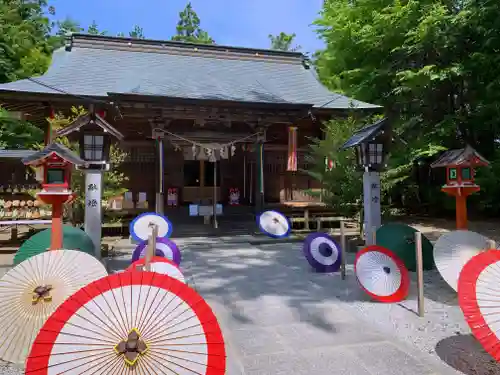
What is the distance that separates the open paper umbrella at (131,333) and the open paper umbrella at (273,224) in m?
7.73

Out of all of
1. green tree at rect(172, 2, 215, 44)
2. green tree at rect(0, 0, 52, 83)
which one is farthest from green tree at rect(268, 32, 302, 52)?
green tree at rect(0, 0, 52, 83)

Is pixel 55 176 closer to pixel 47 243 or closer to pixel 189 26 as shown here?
pixel 47 243

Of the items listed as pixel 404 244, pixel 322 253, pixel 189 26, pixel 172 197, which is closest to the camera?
pixel 404 244

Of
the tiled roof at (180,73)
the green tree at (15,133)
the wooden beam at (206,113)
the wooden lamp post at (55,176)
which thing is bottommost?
the wooden lamp post at (55,176)

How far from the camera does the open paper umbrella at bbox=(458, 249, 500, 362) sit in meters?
2.52

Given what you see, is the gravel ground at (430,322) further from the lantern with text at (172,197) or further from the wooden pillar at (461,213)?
the lantern with text at (172,197)

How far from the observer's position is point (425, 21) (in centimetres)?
1162

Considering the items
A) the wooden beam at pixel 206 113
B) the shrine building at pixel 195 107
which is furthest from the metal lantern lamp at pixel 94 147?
the wooden beam at pixel 206 113

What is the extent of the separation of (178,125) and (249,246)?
4.92 m

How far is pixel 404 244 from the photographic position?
5.98 m

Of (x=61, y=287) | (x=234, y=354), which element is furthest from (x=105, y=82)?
(x=234, y=354)

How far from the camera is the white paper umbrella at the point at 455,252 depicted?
450 centimetres

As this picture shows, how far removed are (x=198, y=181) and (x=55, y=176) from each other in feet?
29.7

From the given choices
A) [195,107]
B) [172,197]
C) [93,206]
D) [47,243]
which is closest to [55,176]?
[47,243]
